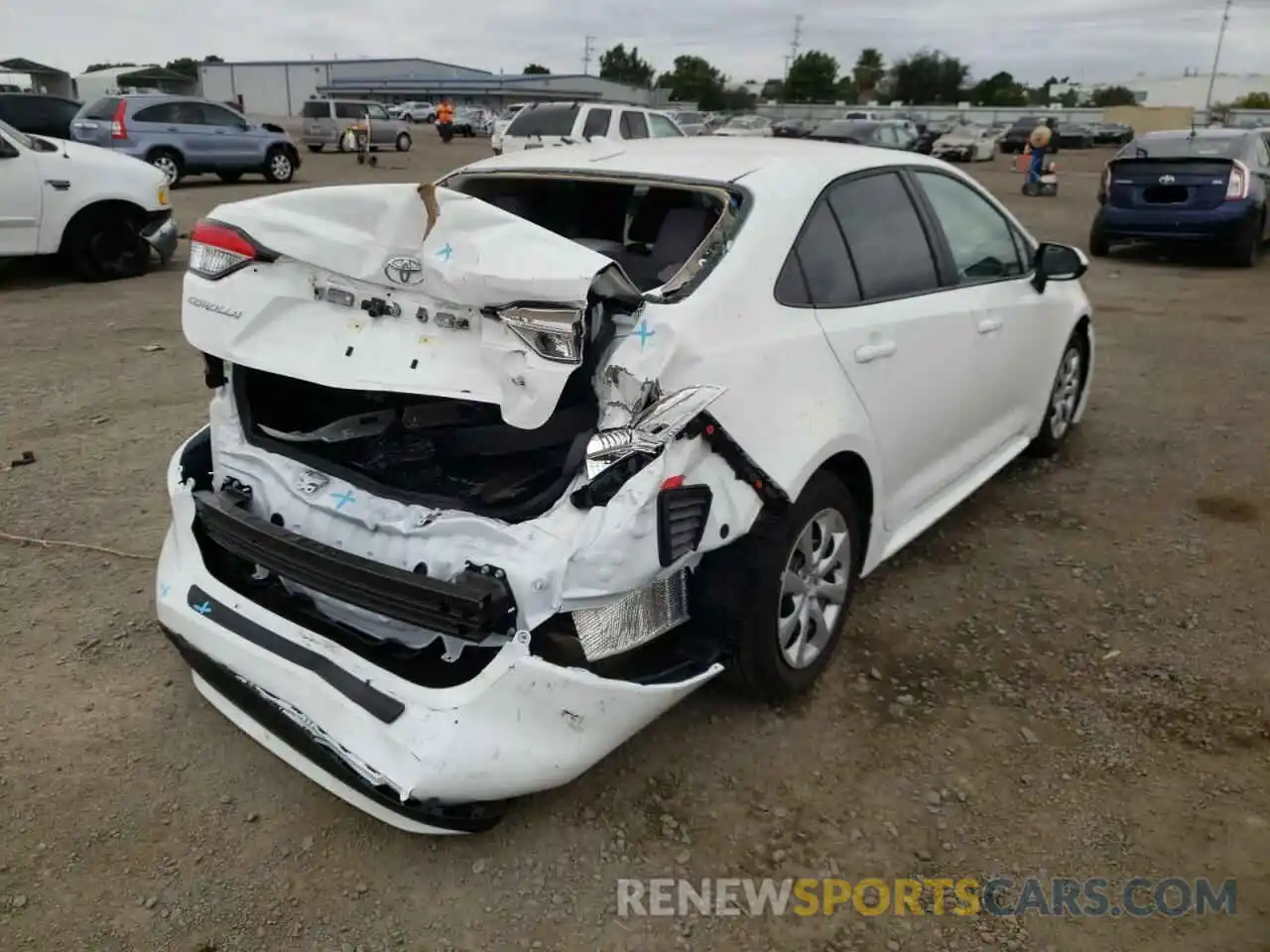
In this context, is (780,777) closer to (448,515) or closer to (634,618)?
(634,618)

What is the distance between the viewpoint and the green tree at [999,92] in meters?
82.2

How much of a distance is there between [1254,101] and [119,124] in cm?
7909

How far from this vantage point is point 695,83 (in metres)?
83.5

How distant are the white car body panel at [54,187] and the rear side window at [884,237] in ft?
26.7

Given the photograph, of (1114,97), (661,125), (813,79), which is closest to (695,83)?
(813,79)

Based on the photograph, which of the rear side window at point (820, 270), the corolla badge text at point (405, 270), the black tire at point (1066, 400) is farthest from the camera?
the black tire at point (1066, 400)

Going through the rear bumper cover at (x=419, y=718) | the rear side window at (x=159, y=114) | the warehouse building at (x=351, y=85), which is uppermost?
the warehouse building at (x=351, y=85)

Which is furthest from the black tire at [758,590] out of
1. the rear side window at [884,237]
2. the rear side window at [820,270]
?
the rear side window at [884,237]

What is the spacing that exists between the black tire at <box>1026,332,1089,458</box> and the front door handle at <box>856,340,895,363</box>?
2.02 m

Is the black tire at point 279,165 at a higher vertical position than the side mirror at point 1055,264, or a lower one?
lower

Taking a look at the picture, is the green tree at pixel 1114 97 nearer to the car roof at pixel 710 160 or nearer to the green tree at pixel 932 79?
the green tree at pixel 932 79

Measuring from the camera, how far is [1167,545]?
14.0 ft

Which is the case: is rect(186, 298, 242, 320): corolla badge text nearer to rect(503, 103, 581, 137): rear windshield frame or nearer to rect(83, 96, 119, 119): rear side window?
rect(503, 103, 581, 137): rear windshield frame

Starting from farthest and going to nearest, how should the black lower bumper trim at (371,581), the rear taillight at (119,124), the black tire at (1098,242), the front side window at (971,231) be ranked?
the rear taillight at (119,124), the black tire at (1098,242), the front side window at (971,231), the black lower bumper trim at (371,581)
